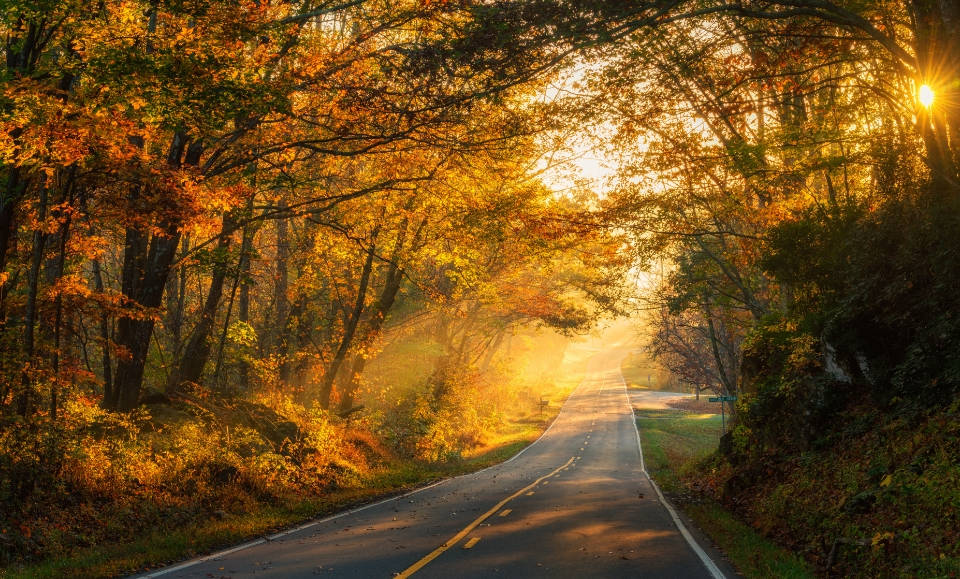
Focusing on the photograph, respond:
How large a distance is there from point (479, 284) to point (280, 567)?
22.1m

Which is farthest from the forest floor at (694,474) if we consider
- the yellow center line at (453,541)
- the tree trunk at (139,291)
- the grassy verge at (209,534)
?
the tree trunk at (139,291)

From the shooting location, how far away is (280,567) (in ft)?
26.4

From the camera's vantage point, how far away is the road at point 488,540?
8086mm

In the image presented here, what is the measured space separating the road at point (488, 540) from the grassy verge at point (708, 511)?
1.97 feet

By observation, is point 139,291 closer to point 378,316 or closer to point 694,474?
point 378,316

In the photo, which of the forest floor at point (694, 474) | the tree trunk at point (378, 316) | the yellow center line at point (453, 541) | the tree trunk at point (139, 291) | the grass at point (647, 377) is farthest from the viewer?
→ the grass at point (647, 377)

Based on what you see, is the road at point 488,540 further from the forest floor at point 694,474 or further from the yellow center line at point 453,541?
the forest floor at point 694,474

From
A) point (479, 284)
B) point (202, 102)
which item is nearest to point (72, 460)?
point (202, 102)

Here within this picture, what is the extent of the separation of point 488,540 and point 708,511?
20.2ft

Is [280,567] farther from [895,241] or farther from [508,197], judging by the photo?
[508,197]

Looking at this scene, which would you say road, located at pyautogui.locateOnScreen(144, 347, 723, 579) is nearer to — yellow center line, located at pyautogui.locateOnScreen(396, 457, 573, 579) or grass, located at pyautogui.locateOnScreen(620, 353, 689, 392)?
yellow center line, located at pyautogui.locateOnScreen(396, 457, 573, 579)

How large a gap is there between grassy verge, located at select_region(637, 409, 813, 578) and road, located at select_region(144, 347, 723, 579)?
60cm

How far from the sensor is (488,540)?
1012 centimetres

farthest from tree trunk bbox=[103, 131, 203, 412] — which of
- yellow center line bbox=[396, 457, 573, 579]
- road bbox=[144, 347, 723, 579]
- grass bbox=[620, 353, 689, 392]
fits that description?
grass bbox=[620, 353, 689, 392]
